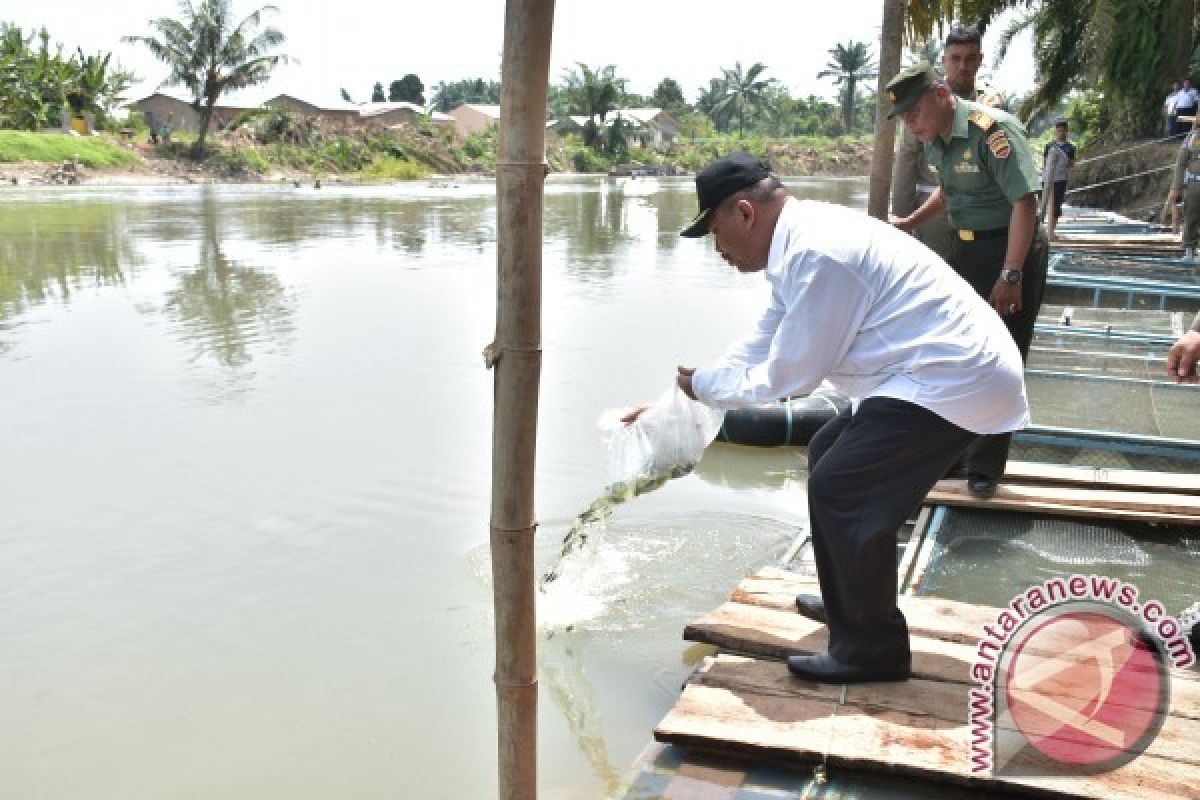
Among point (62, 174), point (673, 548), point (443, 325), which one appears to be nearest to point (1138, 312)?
point (673, 548)

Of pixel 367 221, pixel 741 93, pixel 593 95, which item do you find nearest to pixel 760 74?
pixel 741 93

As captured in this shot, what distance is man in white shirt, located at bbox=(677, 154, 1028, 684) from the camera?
9.04 feet

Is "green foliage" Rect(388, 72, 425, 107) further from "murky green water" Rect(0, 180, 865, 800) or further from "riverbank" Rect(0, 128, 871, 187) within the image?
"murky green water" Rect(0, 180, 865, 800)

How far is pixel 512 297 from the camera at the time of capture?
7.29 feet

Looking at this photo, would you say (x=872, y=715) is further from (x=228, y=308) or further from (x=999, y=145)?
(x=228, y=308)

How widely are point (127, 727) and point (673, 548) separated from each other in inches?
104

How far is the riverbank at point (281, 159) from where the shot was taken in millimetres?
41750

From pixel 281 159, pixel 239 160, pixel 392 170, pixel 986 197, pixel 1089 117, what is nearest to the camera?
pixel 986 197

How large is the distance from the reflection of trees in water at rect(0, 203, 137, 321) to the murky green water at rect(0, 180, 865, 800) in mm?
1186

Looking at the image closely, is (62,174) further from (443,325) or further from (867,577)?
(867,577)

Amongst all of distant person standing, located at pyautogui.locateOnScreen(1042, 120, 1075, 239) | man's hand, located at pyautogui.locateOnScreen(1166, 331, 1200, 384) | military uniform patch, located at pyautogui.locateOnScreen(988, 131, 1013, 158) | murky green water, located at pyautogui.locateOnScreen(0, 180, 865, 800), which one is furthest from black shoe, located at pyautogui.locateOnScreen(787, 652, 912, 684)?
distant person standing, located at pyautogui.locateOnScreen(1042, 120, 1075, 239)

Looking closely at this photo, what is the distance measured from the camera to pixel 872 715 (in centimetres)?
288

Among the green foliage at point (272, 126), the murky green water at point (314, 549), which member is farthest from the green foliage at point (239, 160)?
the murky green water at point (314, 549)

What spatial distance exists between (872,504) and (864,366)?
364 mm
